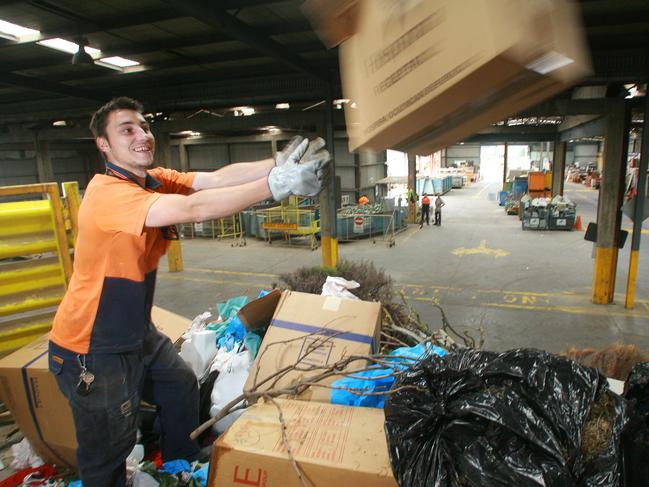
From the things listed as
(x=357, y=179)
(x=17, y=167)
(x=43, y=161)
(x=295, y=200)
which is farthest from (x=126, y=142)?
(x=17, y=167)

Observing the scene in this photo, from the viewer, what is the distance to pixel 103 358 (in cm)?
212

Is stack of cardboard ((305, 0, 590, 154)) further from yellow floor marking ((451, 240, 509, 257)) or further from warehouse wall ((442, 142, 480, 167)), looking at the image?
warehouse wall ((442, 142, 480, 167))

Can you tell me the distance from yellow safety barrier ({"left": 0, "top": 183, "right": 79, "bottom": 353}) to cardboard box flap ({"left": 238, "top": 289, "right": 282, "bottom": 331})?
187 cm

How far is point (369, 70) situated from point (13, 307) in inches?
150

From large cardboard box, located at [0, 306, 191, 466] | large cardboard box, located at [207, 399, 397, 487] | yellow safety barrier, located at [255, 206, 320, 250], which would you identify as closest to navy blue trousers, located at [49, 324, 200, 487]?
large cardboard box, located at [0, 306, 191, 466]

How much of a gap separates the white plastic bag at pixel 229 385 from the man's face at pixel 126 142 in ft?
5.31

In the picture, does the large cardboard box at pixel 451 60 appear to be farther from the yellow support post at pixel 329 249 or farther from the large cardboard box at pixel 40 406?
the yellow support post at pixel 329 249

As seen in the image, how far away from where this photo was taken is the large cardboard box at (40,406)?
272cm

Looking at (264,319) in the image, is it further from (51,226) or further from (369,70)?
(369,70)

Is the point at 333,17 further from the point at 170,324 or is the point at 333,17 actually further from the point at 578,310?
the point at 578,310

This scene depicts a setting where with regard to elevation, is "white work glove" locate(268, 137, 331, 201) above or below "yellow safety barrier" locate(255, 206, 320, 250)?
above

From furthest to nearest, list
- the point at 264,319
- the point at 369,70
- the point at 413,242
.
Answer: the point at 413,242
the point at 264,319
the point at 369,70

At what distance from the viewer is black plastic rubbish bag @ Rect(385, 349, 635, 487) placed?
124 centimetres

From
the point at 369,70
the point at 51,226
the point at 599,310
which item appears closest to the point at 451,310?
the point at 599,310
